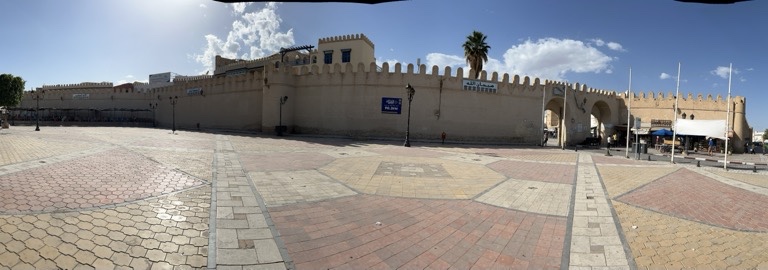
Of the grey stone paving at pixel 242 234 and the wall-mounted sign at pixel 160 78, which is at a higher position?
the wall-mounted sign at pixel 160 78

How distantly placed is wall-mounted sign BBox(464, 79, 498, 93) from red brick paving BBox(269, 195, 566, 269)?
71.1 ft

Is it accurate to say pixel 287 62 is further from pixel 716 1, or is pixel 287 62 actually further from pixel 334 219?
pixel 716 1

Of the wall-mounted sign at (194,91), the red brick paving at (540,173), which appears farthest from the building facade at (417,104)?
the red brick paving at (540,173)

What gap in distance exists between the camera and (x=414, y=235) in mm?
4348

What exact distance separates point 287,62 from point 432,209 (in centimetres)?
4457

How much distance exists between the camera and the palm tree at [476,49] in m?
32.1

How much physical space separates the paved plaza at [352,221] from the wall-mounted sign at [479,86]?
18426 mm

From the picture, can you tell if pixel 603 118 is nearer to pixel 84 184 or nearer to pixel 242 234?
pixel 242 234

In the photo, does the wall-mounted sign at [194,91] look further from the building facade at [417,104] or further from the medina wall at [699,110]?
the medina wall at [699,110]

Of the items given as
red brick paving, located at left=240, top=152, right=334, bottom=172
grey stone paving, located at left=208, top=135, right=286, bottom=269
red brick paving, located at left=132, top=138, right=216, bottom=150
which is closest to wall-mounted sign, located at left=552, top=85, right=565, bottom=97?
red brick paving, located at left=240, top=152, right=334, bottom=172

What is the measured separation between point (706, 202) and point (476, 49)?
27.4m

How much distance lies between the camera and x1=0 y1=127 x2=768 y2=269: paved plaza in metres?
3.58

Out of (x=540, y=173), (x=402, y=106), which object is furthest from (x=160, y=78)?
(x=540, y=173)

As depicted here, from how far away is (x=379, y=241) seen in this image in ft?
13.4
